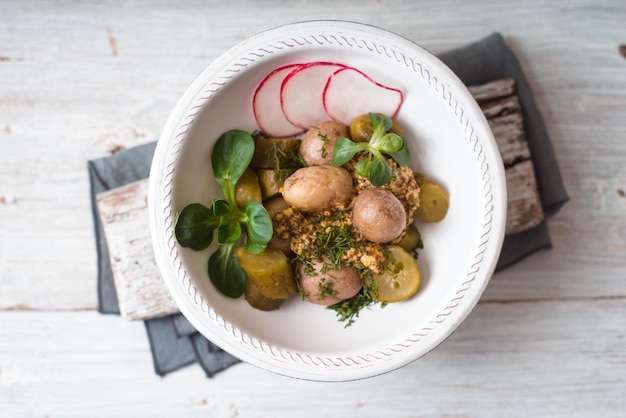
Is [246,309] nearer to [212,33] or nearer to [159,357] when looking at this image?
[159,357]

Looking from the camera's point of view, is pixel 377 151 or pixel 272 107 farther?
pixel 272 107

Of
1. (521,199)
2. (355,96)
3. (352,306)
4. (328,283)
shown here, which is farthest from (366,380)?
(355,96)

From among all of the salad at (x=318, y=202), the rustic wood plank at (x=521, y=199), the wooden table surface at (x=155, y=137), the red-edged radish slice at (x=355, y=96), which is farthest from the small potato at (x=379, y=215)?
the wooden table surface at (x=155, y=137)

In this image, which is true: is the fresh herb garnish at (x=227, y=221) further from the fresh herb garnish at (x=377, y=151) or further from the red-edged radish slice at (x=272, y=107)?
the fresh herb garnish at (x=377, y=151)

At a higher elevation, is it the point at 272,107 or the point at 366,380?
the point at 272,107

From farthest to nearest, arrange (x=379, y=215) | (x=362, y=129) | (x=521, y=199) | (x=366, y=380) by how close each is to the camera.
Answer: (x=366, y=380)
(x=521, y=199)
(x=362, y=129)
(x=379, y=215)

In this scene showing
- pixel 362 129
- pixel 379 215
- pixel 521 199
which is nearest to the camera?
pixel 379 215

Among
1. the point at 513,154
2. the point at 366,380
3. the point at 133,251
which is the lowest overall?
the point at 366,380

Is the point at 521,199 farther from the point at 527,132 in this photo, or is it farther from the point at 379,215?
the point at 379,215

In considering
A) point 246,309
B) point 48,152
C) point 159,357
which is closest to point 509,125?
point 246,309
